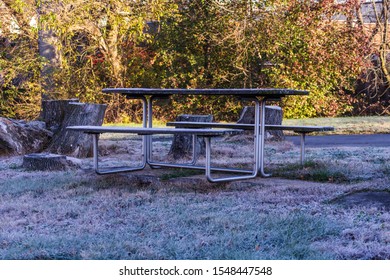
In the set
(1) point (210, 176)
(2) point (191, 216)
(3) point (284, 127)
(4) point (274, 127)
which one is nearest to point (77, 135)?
(4) point (274, 127)

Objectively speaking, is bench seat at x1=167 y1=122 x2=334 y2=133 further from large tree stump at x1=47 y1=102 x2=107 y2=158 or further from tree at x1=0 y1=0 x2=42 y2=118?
tree at x1=0 y1=0 x2=42 y2=118

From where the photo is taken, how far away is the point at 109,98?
1948 cm

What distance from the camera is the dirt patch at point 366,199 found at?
5.35 m

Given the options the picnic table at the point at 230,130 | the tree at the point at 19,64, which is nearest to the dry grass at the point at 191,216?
the picnic table at the point at 230,130

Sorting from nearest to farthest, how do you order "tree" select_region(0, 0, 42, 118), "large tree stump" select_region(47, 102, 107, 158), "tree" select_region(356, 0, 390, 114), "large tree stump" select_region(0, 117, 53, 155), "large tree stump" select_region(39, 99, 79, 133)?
"large tree stump" select_region(47, 102, 107, 158), "large tree stump" select_region(0, 117, 53, 155), "large tree stump" select_region(39, 99, 79, 133), "tree" select_region(0, 0, 42, 118), "tree" select_region(356, 0, 390, 114)

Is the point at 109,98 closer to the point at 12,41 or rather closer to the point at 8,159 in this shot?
the point at 12,41

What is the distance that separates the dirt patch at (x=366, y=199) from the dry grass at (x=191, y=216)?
0.24ft

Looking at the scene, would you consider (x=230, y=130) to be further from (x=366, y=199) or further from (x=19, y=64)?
(x=19, y=64)

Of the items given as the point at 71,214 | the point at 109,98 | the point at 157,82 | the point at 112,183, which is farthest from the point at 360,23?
the point at 71,214

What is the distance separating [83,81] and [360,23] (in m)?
8.11

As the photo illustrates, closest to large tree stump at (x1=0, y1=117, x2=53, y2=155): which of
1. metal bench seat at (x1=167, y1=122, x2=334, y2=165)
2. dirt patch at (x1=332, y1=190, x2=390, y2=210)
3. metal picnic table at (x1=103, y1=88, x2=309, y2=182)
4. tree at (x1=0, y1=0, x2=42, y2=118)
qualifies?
metal bench seat at (x1=167, y1=122, x2=334, y2=165)

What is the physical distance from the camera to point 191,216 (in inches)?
197

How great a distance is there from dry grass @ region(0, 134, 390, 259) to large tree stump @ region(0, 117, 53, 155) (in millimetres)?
2399

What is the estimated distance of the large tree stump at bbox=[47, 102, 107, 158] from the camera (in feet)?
33.3
